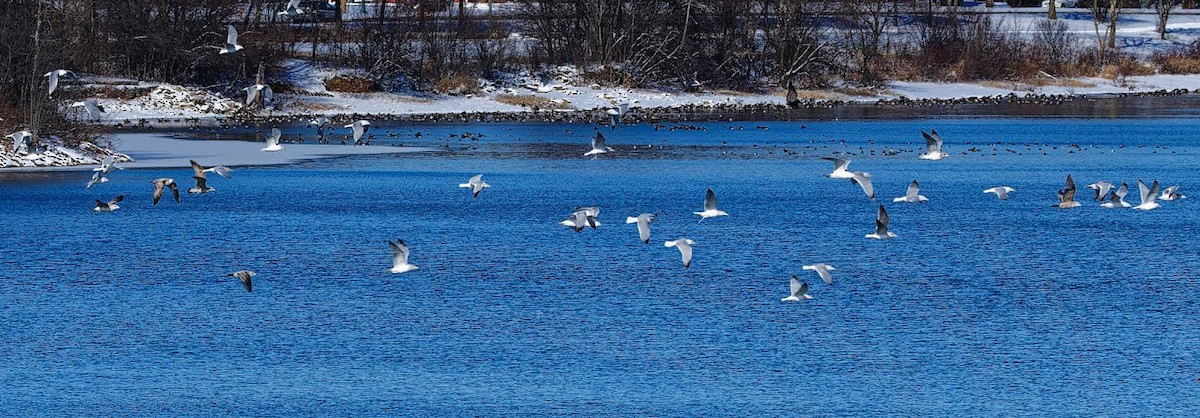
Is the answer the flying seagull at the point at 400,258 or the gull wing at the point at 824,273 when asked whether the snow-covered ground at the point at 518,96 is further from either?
the gull wing at the point at 824,273

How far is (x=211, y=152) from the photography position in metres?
38.6

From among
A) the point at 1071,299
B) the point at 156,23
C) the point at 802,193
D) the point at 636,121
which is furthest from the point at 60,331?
the point at 156,23

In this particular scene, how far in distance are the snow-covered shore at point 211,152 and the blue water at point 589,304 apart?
164 inches

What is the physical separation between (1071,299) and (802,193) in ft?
37.7

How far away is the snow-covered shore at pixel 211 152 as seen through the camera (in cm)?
3534

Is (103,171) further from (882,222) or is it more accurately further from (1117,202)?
(1117,202)

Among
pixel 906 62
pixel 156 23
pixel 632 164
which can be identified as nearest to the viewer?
pixel 632 164

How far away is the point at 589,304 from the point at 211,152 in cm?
2318

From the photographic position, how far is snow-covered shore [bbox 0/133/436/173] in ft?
116

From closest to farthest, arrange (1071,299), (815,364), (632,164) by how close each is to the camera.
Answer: (815,364) < (1071,299) < (632,164)

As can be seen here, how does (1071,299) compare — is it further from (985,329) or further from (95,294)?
(95,294)

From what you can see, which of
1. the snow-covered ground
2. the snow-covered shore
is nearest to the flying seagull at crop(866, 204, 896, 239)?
the snow-covered shore

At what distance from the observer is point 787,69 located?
7262 centimetres

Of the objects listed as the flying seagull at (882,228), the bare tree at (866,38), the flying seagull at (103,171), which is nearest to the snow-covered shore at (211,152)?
the flying seagull at (103,171)
